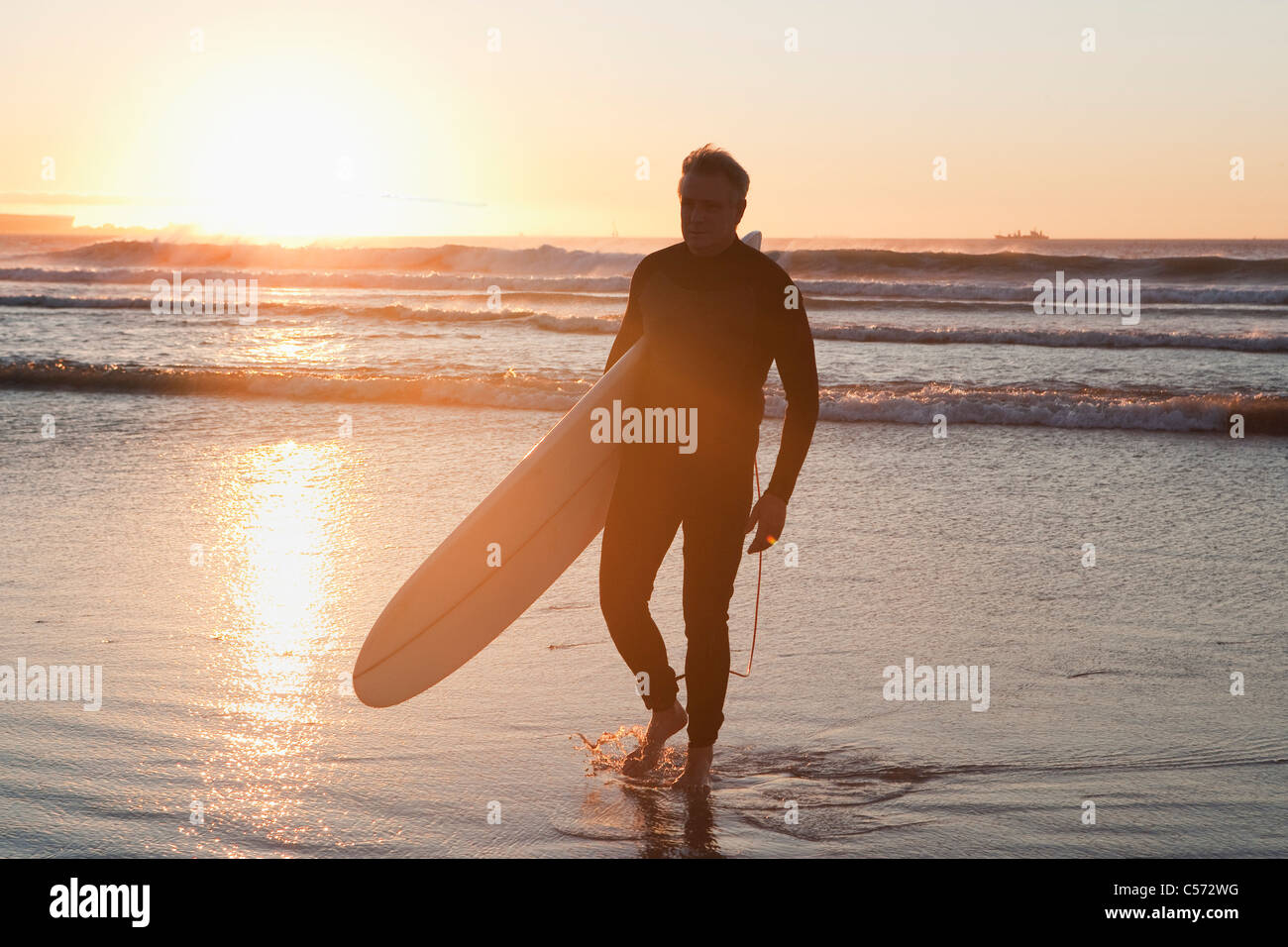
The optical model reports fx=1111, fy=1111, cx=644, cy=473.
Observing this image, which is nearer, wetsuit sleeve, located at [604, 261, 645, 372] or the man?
the man

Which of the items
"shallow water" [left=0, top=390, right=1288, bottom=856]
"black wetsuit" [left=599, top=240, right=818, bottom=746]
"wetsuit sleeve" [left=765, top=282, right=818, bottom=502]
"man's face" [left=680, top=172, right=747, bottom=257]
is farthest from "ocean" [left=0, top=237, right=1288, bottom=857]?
"man's face" [left=680, top=172, right=747, bottom=257]

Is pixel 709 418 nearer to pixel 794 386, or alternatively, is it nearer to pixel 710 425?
pixel 710 425

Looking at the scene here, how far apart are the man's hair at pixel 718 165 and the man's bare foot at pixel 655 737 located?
1461 millimetres

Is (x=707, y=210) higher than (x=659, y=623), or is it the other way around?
(x=707, y=210)

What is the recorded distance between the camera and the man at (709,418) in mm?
2930

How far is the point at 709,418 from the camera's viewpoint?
2.96 m

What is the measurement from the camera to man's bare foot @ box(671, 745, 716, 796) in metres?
3.01

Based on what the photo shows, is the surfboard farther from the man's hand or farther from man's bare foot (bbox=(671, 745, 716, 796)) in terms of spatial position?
→ man's bare foot (bbox=(671, 745, 716, 796))

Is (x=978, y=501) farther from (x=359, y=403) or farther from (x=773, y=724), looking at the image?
(x=359, y=403)

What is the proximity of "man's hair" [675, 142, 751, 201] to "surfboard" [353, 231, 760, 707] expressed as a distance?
1.81 feet

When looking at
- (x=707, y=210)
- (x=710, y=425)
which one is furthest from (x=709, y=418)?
(x=707, y=210)

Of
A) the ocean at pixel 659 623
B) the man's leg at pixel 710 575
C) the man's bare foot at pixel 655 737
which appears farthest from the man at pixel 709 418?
the ocean at pixel 659 623

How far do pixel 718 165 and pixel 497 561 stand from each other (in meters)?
1.36
